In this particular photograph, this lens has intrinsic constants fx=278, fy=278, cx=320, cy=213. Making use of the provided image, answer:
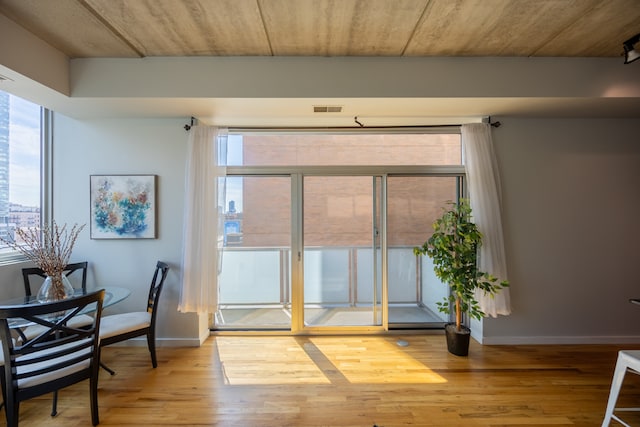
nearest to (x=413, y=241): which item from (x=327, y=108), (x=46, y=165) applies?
(x=327, y=108)

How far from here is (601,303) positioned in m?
3.01

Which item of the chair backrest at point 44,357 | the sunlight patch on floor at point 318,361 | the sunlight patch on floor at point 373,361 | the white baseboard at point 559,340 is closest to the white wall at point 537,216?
the white baseboard at point 559,340

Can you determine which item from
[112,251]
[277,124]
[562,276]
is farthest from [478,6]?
[112,251]

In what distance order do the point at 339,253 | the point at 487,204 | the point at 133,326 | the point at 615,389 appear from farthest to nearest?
the point at 339,253 → the point at 487,204 → the point at 133,326 → the point at 615,389

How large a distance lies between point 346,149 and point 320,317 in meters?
2.06

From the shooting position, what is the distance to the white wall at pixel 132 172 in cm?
298

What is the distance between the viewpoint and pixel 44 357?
166 cm

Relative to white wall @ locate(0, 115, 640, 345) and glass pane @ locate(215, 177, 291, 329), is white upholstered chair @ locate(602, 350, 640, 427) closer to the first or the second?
white wall @ locate(0, 115, 640, 345)

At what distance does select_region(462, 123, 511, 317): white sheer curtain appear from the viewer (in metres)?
2.88

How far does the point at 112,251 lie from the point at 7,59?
181cm

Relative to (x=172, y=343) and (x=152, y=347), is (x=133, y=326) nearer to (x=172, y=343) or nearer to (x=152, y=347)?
(x=152, y=347)

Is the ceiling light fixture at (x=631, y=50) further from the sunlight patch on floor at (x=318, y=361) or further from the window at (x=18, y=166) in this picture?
the window at (x=18, y=166)

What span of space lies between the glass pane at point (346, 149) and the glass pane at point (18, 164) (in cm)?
198

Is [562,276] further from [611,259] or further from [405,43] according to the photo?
Result: [405,43]
